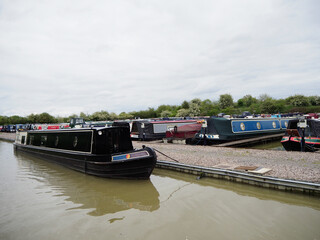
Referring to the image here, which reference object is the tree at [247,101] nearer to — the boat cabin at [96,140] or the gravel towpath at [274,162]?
the gravel towpath at [274,162]

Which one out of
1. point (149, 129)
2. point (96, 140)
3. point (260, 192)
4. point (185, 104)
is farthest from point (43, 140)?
point (185, 104)

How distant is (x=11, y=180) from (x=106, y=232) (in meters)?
6.68

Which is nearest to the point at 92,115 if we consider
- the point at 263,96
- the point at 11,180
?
the point at 263,96

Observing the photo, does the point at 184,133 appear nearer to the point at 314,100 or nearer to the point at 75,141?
the point at 75,141

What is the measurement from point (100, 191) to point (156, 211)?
101 inches

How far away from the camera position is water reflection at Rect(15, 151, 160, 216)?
605 centimetres

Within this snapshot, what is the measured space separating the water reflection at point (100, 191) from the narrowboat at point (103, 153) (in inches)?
13.3

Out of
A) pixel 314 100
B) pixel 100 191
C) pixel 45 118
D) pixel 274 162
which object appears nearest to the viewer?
pixel 100 191

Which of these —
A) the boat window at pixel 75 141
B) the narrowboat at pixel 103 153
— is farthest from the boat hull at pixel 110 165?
the boat window at pixel 75 141

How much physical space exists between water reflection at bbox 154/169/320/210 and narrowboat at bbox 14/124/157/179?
1.63 metres

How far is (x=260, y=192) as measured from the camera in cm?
620

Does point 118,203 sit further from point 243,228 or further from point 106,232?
point 243,228

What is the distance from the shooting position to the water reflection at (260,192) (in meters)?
5.46

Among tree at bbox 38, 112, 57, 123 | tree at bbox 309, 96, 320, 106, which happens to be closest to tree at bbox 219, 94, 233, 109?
tree at bbox 309, 96, 320, 106
